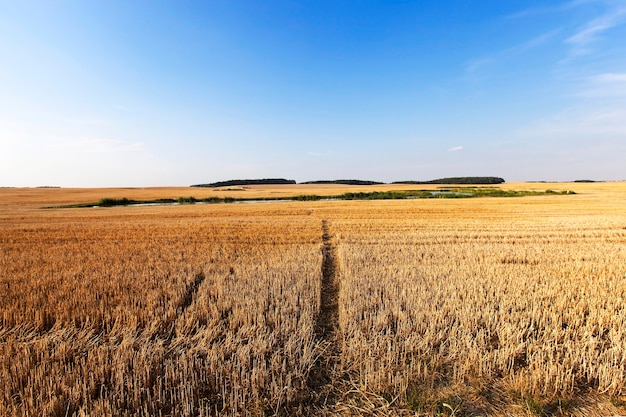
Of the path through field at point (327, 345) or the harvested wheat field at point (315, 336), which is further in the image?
the path through field at point (327, 345)

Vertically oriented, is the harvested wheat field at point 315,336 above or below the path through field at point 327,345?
above

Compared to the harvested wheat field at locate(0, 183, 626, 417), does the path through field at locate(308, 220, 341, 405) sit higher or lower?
lower

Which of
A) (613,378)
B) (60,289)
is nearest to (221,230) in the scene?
(60,289)

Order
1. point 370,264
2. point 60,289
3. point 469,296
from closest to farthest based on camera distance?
point 469,296 → point 60,289 → point 370,264

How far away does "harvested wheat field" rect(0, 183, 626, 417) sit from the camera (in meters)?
3.76

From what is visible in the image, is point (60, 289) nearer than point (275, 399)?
No

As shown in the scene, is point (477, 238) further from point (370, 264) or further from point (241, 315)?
point (241, 315)

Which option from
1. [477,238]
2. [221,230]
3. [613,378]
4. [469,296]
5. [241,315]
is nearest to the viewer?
[613,378]

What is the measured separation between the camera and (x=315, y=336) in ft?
17.7

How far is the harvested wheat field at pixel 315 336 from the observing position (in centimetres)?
376

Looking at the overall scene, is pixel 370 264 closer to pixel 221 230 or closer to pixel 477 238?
pixel 477 238

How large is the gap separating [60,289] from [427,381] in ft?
28.6

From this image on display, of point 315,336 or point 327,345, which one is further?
point 315,336

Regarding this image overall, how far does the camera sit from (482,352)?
475cm
